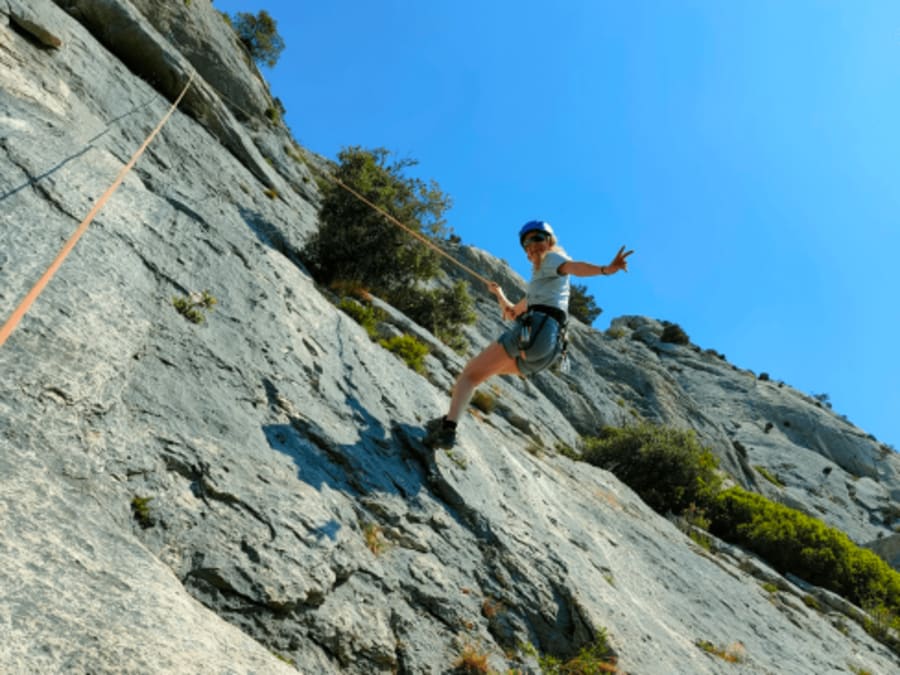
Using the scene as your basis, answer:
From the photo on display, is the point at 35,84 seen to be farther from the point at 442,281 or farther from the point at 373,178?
the point at 442,281

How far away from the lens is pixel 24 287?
185 inches

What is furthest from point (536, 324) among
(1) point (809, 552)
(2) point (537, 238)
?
(1) point (809, 552)

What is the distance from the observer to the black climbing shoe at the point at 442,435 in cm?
773

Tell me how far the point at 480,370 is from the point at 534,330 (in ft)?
2.82

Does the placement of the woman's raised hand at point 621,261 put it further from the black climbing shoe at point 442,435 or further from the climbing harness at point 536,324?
the black climbing shoe at point 442,435

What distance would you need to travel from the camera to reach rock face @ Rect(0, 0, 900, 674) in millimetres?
3479

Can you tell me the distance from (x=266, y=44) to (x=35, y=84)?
154ft

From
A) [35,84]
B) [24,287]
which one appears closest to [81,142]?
[35,84]

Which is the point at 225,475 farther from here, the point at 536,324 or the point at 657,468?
the point at 657,468

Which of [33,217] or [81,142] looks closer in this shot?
[33,217]

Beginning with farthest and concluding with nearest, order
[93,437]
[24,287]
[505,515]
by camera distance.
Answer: [505,515], [24,287], [93,437]

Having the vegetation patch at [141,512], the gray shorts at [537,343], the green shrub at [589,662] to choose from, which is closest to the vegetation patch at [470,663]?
the green shrub at [589,662]

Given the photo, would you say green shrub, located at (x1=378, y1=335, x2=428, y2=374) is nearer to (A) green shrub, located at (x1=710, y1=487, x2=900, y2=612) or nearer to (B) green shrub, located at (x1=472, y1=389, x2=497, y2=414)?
(B) green shrub, located at (x1=472, y1=389, x2=497, y2=414)

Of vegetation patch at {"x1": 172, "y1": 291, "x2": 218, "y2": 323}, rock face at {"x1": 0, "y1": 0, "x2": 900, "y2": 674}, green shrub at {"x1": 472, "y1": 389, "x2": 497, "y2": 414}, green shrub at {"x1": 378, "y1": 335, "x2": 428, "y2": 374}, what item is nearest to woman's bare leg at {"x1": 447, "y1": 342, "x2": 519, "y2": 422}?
rock face at {"x1": 0, "y1": 0, "x2": 900, "y2": 674}
